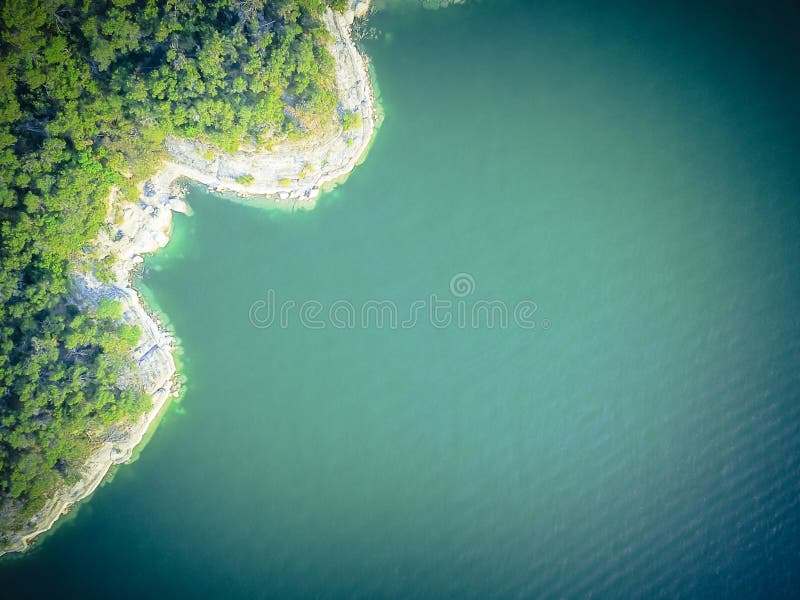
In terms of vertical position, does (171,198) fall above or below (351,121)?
below

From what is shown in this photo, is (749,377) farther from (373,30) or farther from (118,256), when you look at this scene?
(118,256)

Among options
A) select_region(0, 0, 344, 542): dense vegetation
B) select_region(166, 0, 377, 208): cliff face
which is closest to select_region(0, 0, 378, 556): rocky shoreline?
select_region(166, 0, 377, 208): cliff face

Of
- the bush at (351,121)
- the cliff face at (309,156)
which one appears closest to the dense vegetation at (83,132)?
the cliff face at (309,156)

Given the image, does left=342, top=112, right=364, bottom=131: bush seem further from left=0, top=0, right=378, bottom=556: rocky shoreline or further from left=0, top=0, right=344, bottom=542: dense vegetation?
left=0, top=0, right=344, bottom=542: dense vegetation

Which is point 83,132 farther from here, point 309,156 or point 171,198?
point 309,156

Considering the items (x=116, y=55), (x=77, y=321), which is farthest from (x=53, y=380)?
(x=116, y=55)

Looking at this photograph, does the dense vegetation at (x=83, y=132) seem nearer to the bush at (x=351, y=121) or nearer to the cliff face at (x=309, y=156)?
the cliff face at (x=309, y=156)

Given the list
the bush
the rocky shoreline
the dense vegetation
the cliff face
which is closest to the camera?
the dense vegetation

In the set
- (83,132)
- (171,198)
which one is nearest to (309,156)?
(171,198)
